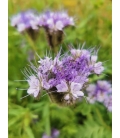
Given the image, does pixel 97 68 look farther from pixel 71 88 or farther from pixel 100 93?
pixel 100 93

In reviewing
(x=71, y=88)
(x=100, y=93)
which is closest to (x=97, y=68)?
(x=71, y=88)

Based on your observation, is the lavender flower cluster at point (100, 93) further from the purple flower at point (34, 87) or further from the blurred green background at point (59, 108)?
the purple flower at point (34, 87)

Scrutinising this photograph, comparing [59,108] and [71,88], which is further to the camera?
[59,108]

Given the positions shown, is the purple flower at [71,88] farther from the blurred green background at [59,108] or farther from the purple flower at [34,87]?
the blurred green background at [59,108]

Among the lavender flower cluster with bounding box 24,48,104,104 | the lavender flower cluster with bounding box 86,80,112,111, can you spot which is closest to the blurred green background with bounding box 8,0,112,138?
the lavender flower cluster with bounding box 86,80,112,111

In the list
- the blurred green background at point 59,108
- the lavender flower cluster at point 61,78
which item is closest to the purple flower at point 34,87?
the lavender flower cluster at point 61,78

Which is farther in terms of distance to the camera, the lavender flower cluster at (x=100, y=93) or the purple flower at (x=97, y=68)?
the lavender flower cluster at (x=100, y=93)

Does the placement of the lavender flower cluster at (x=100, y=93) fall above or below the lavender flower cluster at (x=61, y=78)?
below

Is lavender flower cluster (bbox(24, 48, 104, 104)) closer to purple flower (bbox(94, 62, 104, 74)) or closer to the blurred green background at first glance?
purple flower (bbox(94, 62, 104, 74))

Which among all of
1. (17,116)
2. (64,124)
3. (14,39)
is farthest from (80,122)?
(14,39)
